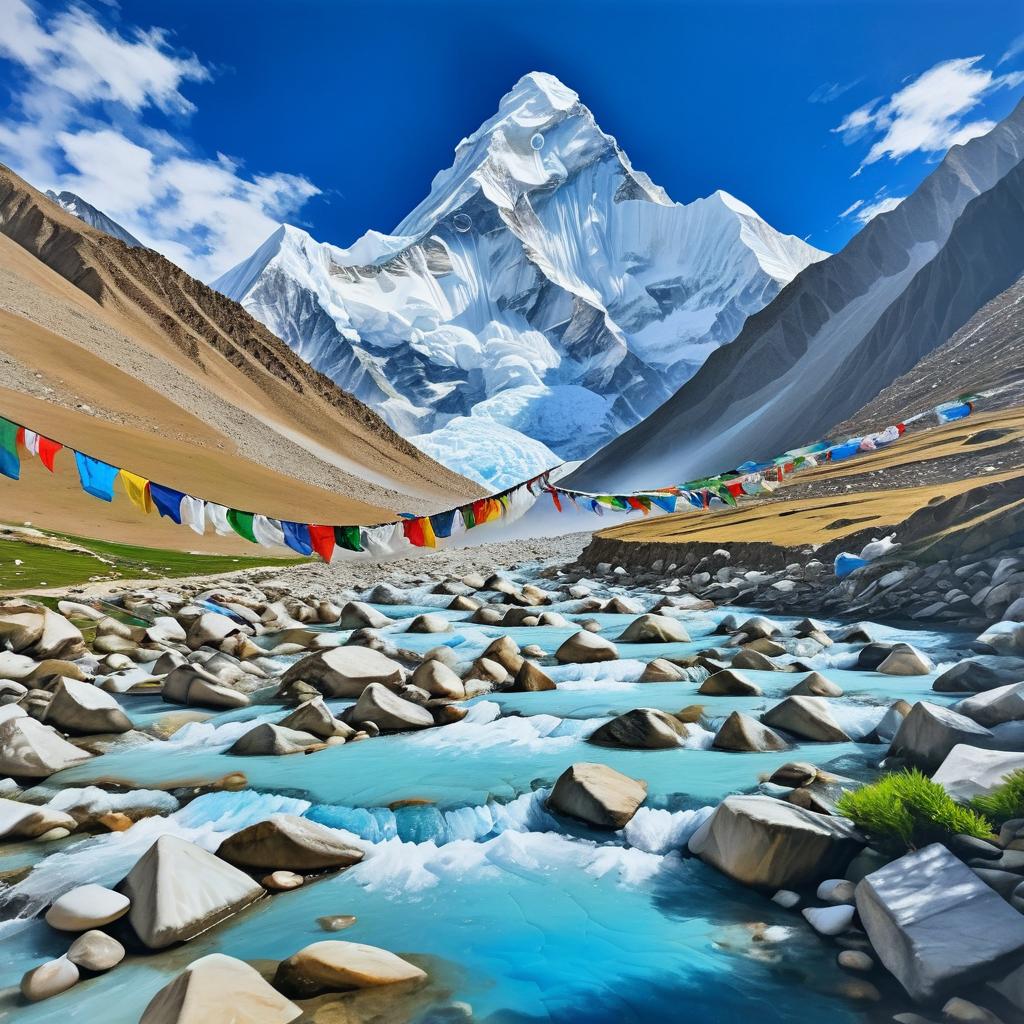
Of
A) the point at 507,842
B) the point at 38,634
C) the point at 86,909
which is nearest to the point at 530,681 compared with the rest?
the point at 507,842

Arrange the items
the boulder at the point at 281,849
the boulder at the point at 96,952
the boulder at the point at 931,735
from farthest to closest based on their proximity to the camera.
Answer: the boulder at the point at 931,735
the boulder at the point at 281,849
the boulder at the point at 96,952

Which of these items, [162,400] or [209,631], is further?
[162,400]

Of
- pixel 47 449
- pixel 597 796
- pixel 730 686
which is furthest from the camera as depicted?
pixel 47 449

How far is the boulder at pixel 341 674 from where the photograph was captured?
895 cm

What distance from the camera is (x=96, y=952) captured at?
3.42m

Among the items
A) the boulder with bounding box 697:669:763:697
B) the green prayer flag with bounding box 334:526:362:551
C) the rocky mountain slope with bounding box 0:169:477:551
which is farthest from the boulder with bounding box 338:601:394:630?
the rocky mountain slope with bounding box 0:169:477:551

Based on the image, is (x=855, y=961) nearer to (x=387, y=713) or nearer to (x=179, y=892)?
(x=179, y=892)

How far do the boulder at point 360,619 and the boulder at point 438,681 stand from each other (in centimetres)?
621

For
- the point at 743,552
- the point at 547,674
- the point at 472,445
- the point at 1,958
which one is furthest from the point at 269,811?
the point at 472,445

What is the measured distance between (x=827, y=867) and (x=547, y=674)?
5.86 m

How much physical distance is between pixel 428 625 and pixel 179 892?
10323mm

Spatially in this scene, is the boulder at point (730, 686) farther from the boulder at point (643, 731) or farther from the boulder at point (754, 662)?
the boulder at point (643, 731)

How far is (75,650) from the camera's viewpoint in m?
10.8

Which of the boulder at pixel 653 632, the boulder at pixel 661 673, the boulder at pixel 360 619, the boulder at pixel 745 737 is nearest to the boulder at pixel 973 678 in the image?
the boulder at pixel 745 737
